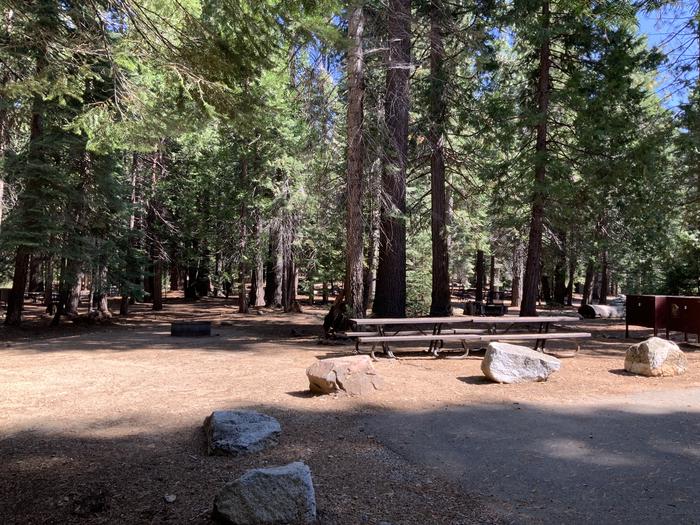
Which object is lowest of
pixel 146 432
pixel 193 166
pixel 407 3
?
pixel 146 432

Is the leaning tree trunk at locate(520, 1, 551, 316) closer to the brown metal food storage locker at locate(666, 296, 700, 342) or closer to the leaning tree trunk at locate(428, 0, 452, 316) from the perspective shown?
the leaning tree trunk at locate(428, 0, 452, 316)

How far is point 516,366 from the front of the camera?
748 cm

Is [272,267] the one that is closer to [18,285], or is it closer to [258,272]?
[258,272]

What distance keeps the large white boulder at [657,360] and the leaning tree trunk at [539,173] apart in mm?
6577

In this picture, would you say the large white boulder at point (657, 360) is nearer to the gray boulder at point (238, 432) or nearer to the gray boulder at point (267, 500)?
the gray boulder at point (238, 432)

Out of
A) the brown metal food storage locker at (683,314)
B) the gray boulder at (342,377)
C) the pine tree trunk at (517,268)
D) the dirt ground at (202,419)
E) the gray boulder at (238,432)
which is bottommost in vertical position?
the dirt ground at (202,419)

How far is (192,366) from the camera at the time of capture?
28.8ft

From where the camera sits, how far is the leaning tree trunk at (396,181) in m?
13.3

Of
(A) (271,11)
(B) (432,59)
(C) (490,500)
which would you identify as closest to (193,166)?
(B) (432,59)

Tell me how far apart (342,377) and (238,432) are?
222 centimetres

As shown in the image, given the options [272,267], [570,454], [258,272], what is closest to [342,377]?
[570,454]

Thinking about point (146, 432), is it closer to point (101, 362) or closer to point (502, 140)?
point (101, 362)

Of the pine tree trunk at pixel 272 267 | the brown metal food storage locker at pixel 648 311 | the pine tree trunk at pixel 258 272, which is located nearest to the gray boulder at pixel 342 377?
the brown metal food storage locker at pixel 648 311

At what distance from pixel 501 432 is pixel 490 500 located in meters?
1.61
